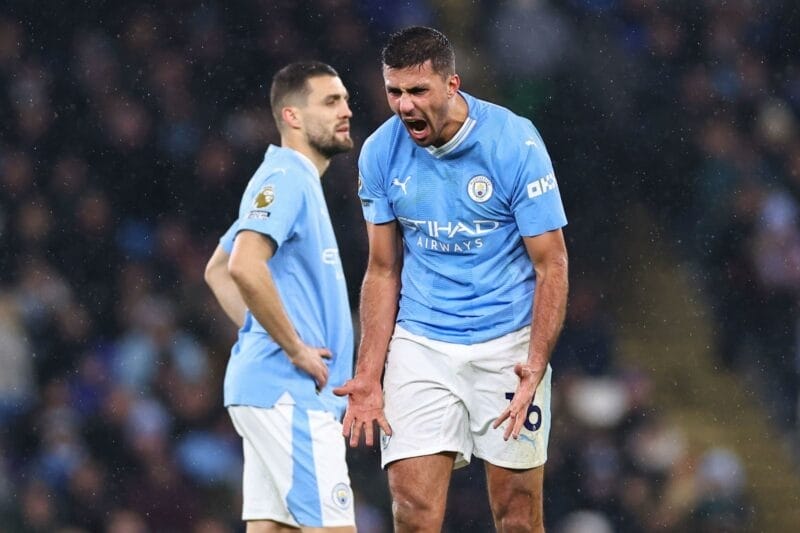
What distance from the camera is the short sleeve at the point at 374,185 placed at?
3812 millimetres

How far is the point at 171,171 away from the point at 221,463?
1.75 meters

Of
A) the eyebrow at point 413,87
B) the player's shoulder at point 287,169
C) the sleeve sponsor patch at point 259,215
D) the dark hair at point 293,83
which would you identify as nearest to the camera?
the eyebrow at point 413,87

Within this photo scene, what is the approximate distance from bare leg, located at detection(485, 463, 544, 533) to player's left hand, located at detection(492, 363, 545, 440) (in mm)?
199

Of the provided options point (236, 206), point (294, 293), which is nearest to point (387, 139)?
point (294, 293)

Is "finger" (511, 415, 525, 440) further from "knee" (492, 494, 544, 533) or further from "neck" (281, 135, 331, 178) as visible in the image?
"neck" (281, 135, 331, 178)

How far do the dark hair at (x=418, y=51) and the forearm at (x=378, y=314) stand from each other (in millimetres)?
641

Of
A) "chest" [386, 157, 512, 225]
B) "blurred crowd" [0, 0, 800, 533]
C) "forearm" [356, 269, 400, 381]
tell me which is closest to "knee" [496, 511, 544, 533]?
"forearm" [356, 269, 400, 381]

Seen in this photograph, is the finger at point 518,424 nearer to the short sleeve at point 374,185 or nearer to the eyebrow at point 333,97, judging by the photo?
the short sleeve at point 374,185

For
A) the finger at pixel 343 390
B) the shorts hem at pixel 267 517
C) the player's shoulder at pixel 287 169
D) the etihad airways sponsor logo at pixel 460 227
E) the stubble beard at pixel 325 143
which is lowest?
the shorts hem at pixel 267 517

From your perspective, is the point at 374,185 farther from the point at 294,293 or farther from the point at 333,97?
the point at 333,97

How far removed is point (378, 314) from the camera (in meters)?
3.89

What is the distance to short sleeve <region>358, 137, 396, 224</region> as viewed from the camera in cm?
381

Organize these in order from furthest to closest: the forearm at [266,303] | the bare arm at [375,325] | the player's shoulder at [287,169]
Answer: the player's shoulder at [287,169], the forearm at [266,303], the bare arm at [375,325]

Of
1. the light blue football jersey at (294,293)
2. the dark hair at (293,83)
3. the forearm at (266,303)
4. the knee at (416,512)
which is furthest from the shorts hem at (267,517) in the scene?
the dark hair at (293,83)
